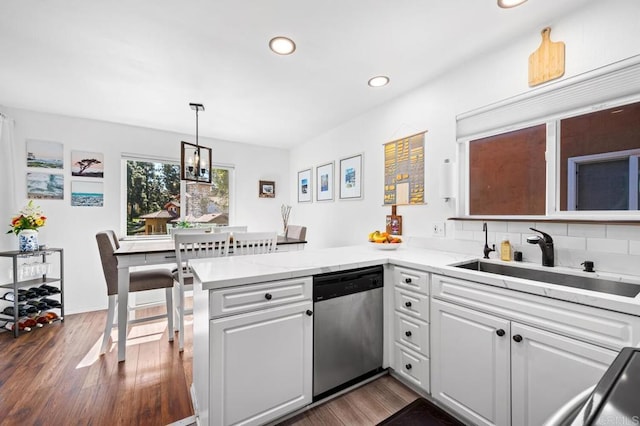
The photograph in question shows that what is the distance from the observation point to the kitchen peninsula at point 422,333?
110cm

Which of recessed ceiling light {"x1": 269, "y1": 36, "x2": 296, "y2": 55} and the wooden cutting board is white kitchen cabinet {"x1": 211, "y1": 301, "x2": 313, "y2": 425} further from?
the wooden cutting board

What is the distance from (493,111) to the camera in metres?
1.95

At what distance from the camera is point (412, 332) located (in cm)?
177

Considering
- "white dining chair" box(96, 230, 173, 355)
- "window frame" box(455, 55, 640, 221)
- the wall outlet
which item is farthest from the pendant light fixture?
"window frame" box(455, 55, 640, 221)

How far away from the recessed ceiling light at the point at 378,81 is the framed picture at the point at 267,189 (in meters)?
2.61

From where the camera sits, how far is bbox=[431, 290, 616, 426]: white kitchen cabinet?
111cm

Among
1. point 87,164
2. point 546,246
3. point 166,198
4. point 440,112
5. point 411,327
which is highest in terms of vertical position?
point 440,112

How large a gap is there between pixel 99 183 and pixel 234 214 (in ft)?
5.65

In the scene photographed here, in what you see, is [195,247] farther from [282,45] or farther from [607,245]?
[607,245]

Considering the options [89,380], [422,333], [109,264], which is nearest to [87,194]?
[109,264]

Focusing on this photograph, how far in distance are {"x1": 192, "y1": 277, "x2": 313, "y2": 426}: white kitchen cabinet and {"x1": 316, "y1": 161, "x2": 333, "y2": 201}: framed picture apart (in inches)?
88.8

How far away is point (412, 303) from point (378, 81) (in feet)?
6.07

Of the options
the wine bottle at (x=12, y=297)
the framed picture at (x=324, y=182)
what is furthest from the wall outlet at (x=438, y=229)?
the wine bottle at (x=12, y=297)

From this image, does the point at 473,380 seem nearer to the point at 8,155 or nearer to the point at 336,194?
the point at 336,194
